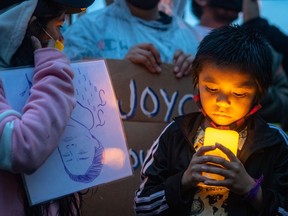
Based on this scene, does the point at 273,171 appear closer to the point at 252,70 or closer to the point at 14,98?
the point at 252,70

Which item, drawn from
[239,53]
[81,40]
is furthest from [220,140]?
[81,40]

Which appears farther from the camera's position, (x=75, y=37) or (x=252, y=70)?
(x=75, y=37)

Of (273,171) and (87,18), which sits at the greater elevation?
(273,171)

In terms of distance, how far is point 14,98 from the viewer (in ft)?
5.19

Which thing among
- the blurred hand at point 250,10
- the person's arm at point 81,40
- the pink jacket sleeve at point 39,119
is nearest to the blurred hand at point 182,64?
the person's arm at point 81,40

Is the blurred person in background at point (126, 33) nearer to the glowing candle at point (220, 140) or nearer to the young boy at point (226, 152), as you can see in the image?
the young boy at point (226, 152)

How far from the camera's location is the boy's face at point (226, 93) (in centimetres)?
157

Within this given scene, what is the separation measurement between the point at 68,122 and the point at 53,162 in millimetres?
140

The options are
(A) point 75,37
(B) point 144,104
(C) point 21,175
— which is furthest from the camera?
(A) point 75,37

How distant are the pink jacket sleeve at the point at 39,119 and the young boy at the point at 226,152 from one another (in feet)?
1.22

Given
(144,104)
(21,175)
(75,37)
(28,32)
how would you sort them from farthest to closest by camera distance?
(75,37)
(144,104)
(28,32)
(21,175)

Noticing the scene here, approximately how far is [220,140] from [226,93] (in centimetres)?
16

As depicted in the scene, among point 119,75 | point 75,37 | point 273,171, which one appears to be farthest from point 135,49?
point 273,171

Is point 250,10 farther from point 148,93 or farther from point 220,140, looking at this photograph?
point 220,140
